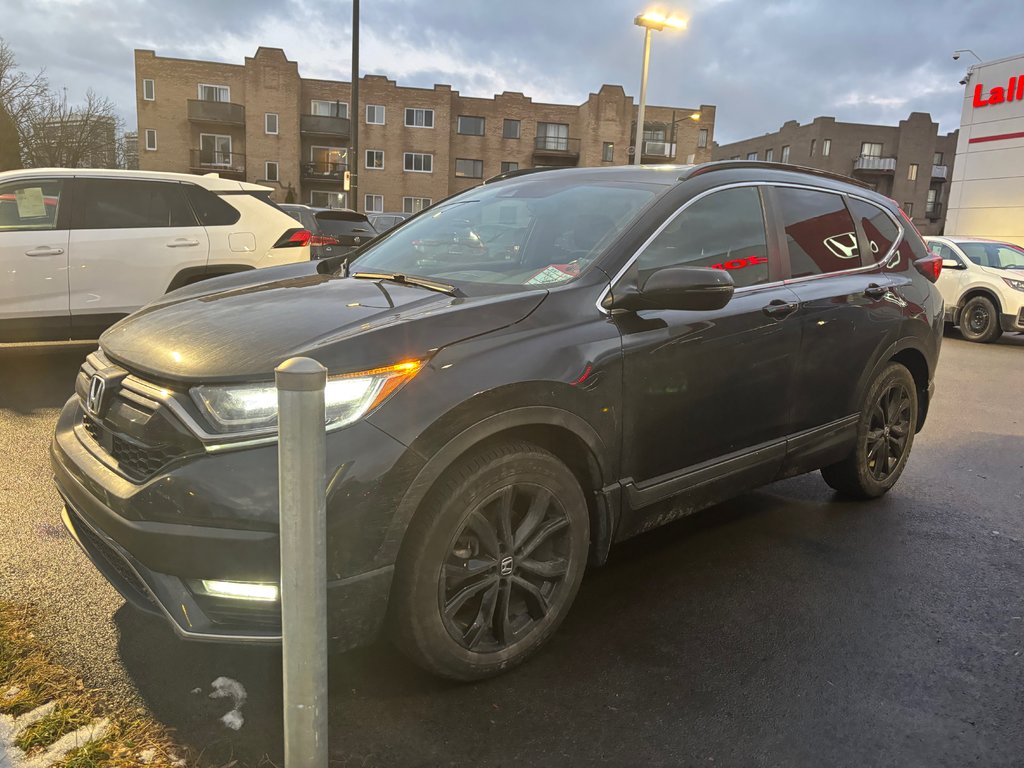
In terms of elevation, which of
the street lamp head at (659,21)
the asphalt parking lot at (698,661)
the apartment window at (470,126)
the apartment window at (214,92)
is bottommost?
the asphalt parking lot at (698,661)

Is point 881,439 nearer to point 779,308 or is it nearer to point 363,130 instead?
point 779,308

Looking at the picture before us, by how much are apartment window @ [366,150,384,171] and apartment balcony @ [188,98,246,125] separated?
25.5 ft

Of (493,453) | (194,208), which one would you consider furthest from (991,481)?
(194,208)

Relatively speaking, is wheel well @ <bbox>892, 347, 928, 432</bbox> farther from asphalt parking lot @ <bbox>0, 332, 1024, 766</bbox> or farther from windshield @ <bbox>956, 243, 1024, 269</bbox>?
windshield @ <bbox>956, 243, 1024, 269</bbox>

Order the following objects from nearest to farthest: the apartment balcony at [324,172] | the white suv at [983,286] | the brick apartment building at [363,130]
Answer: the white suv at [983,286] → the brick apartment building at [363,130] → the apartment balcony at [324,172]

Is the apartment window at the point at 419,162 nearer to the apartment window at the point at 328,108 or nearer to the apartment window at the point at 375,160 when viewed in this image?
the apartment window at the point at 375,160

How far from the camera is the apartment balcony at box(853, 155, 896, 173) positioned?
60.3m

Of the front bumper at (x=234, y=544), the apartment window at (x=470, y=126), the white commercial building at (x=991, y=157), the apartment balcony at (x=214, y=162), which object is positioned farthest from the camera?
the apartment window at (x=470, y=126)

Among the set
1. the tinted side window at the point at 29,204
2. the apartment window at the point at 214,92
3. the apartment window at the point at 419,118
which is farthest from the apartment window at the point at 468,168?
the tinted side window at the point at 29,204

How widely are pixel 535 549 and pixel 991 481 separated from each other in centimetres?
403

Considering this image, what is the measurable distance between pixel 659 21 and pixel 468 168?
30972 mm

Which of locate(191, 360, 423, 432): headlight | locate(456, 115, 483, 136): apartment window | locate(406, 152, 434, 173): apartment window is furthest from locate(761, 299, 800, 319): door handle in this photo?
locate(456, 115, 483, 136): apartment window

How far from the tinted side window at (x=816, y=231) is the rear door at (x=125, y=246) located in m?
5.54

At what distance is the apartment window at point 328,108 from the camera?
4484 centimetres
